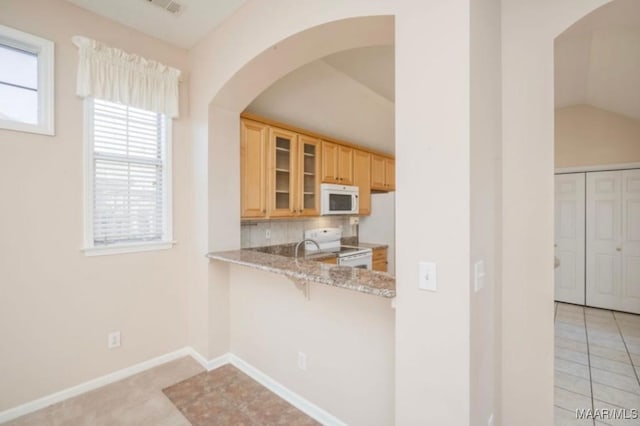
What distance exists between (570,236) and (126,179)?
6268mm

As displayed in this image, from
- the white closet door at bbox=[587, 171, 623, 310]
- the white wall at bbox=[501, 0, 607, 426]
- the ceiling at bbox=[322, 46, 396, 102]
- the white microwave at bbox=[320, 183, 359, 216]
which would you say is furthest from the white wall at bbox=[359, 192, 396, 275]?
the white closet door at bbox=[587, 171, 623, 310]

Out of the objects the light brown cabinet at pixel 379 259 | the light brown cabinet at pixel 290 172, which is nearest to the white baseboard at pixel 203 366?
the light brown cabinet at pixel 290 172

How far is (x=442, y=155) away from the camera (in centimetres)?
123

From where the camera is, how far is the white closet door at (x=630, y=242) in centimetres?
409

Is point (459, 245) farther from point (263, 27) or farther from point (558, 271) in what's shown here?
point (558, 271)

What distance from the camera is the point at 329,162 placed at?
359cm

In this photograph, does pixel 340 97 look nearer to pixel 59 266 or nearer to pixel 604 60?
pixel 604 60

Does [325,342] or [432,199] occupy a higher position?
[432,199]

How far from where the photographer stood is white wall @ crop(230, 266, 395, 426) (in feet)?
5.44

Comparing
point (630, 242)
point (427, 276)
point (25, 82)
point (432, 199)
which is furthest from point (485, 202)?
point (630, 242)

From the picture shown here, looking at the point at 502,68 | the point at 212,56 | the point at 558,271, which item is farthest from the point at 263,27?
the point at 558,271

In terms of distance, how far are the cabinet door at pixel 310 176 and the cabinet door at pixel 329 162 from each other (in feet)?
0.34

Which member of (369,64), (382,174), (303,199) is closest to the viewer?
(303,199)

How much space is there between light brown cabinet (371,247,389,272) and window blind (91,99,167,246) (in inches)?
106
